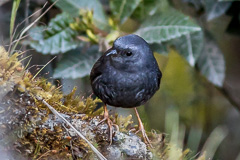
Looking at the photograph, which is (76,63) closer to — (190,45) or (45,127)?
(190,45)

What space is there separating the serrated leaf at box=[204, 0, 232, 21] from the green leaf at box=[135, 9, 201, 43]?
0.39 metres

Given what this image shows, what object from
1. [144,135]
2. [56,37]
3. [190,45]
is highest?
[56,37]

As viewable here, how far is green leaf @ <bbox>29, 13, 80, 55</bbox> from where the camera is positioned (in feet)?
10.1

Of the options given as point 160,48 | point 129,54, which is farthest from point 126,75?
point 160,48

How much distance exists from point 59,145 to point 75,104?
1.10 ft

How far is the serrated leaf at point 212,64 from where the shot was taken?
350 centimetres

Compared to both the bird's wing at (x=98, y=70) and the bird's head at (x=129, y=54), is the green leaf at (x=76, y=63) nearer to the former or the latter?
the bird's wing at (x=98, y=70)

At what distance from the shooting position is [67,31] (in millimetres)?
3139

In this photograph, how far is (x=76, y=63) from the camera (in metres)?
3.24

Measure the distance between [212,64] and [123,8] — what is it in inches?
41.1

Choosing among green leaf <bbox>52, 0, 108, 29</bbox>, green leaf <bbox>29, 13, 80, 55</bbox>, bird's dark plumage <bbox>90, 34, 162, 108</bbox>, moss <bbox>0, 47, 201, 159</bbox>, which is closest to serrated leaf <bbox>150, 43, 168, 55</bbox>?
green leaf <bbox>52, 0, 108, 29</bbox>

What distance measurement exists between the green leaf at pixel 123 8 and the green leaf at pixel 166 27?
18cm

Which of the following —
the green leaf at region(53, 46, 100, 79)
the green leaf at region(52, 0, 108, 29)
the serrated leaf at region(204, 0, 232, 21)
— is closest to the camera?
the green leaf at region(53, 46, 100, 79)

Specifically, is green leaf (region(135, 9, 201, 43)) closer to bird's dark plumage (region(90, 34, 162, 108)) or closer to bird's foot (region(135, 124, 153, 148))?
bird's dark plumage (region(90, 34, 162, 108))
